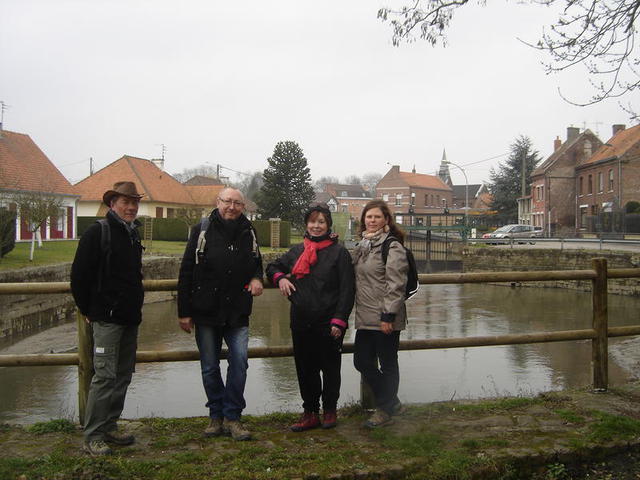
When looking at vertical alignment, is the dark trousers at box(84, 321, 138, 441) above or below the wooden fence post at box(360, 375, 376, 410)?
above

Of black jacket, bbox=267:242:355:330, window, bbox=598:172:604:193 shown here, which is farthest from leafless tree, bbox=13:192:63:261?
window, bbox=598:172:604:193

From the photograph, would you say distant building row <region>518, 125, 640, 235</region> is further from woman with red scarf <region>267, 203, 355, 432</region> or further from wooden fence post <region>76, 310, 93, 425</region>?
wooden fence post <region>76, 310, 93, 425</region>

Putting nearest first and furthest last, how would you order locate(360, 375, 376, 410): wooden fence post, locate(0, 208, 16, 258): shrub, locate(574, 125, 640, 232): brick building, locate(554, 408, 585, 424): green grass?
locate(554, 408, 585, 424): green grass < locate(360, 375, 376, 410): wooden fence post < locate(0, 208, 16, 258): shrub < locate(574, 125, 640, 232): brick building

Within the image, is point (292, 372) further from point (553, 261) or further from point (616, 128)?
point (616, 128)

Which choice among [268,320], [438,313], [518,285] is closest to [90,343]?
[268,320]

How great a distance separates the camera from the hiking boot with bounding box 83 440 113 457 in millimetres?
3588

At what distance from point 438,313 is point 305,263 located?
14.2 metres

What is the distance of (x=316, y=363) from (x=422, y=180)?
90495 mm

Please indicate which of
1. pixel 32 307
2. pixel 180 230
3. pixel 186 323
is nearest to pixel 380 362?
pixel 186 323

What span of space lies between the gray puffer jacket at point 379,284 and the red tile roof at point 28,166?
27449 mm

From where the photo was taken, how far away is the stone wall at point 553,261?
24875mm

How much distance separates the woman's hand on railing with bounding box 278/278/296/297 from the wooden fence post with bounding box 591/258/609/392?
8.87 ft

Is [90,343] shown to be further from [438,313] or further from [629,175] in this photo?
[629,175]

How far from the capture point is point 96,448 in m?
3.61
